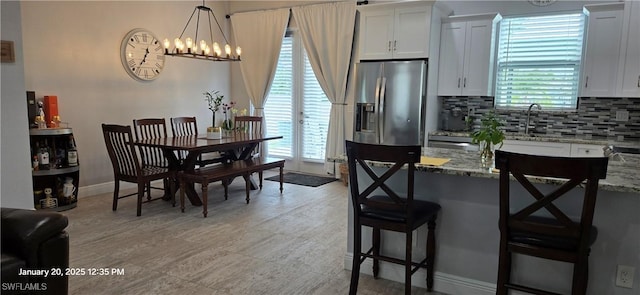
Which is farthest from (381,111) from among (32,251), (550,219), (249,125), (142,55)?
(32,251)

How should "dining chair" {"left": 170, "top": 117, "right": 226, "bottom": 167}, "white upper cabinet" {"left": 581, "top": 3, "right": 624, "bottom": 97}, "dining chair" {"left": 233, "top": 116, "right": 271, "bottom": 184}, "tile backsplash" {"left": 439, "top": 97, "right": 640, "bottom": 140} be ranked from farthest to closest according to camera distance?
1. "dining chair" {"left": 233, "top": 116, "right": 271, "bottom": 184}
2. "dining chair" {"left": 170, "top": 117, "right": 226, "bottom": 167}
3. "tile backsplash" {"left": 439, "top": 97, "right": 640, "bottom": 140}
4. "white upper cabinet" {"left": 581, "top": 3, "right": 624, "bottom": 97}

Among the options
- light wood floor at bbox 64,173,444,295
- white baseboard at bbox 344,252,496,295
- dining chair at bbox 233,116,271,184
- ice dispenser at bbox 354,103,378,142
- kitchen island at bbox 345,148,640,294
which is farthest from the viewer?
dining chair at bbox 233,116,271,184

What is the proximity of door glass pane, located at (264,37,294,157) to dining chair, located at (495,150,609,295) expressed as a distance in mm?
4954

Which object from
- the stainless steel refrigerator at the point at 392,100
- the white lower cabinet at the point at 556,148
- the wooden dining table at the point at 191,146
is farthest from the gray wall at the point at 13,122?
the white lower cabinet at the point at 556,148

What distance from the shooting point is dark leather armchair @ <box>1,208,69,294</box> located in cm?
188

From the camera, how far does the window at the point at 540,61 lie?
4625mm

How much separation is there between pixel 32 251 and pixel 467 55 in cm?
448

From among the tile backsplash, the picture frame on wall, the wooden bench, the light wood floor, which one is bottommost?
the light wood floor

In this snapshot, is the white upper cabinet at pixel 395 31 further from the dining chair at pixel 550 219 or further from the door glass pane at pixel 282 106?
the dining chair at pixel 550 219

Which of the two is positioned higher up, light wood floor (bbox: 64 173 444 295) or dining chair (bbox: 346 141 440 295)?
dining chair (bbox: 346 141 440 295)

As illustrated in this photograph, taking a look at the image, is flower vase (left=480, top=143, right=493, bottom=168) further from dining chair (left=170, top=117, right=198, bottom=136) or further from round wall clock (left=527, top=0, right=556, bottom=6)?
dining chair (left=170, top=117, right=198, bottom=136)

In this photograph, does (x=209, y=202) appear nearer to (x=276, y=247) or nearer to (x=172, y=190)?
(x=172, y=190)

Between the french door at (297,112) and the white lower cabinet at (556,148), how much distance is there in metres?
2.77

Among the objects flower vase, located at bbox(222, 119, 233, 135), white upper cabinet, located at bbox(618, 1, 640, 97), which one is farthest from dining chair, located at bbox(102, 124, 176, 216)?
white upper cabinet, located at bbox(618, 1, 640, 97)
